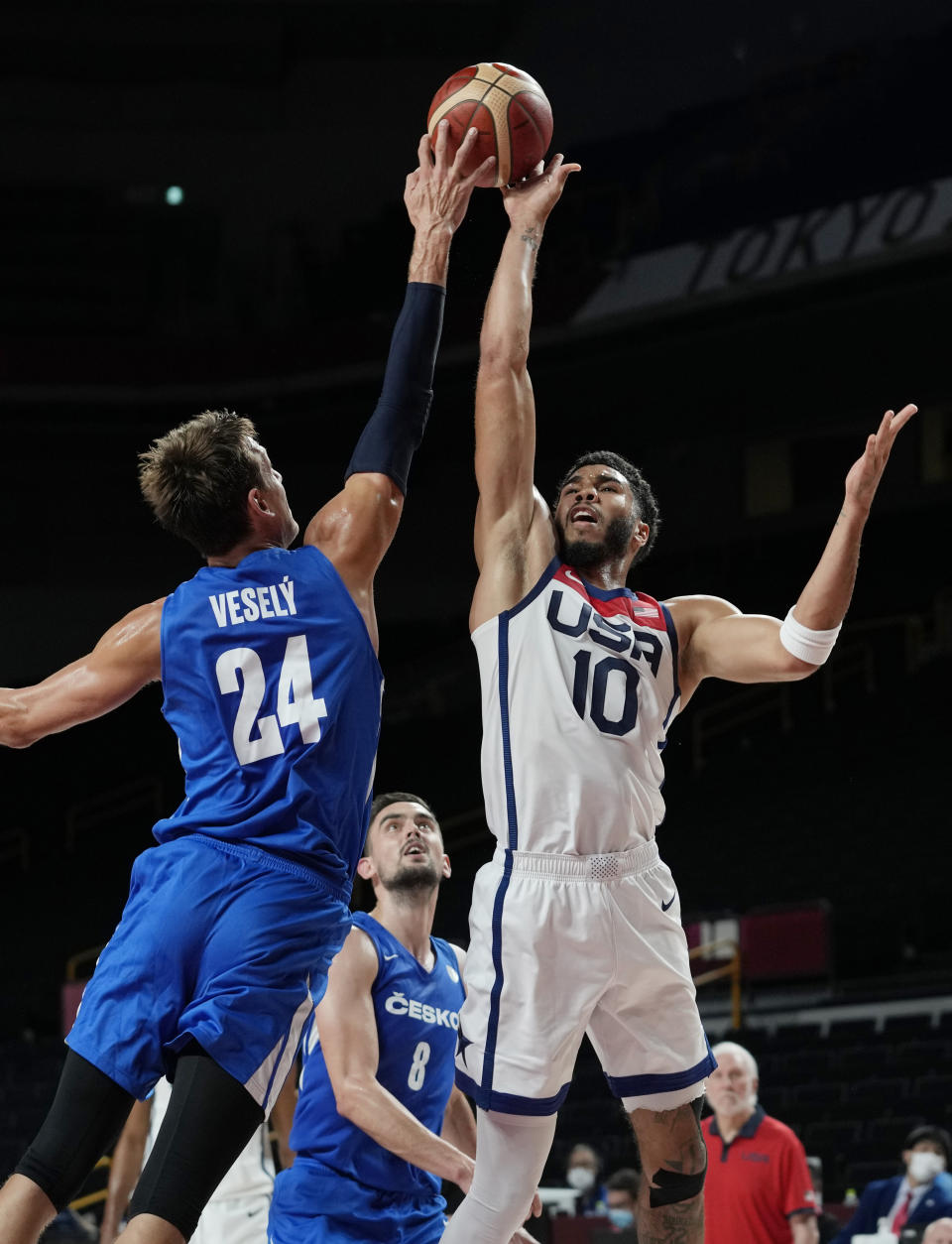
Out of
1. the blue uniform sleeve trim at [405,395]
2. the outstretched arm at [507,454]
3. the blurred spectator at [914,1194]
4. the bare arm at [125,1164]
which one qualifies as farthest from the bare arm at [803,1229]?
the blue uniform sleeve trim at [405,395]

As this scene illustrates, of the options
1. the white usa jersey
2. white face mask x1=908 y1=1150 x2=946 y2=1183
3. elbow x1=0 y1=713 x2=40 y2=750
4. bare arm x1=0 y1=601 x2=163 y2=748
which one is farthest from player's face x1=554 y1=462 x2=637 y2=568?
white face mask x1=908 y1=1150 x2=946 y2=1183

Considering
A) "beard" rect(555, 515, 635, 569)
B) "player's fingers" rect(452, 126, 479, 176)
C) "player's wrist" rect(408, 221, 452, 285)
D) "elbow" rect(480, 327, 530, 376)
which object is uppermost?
"player's fingers" rect(452, 126, 479, 176)

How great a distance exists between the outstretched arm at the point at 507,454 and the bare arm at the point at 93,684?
1227 mm

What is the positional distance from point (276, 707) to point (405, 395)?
0.93 metres

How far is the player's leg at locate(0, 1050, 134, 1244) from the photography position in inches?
132

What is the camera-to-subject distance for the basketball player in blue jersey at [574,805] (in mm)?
4484

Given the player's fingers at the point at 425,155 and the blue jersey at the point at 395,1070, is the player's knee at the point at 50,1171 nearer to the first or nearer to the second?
the blue jersey at the point at 395,1070

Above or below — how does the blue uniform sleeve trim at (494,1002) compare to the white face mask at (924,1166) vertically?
above

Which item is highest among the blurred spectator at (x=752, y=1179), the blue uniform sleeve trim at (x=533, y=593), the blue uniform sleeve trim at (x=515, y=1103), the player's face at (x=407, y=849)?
the blue uniform sleeve trim at (x=533, y=593)

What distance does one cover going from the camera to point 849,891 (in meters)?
18.5

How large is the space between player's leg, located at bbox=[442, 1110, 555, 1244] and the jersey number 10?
141 centimetres

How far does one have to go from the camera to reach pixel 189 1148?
341 centimetres

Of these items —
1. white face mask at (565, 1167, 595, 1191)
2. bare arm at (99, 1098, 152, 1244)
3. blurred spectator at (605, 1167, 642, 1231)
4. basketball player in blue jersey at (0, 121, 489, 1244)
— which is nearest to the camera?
basketball player in blue jersey at (0, 121, 489, 1244)

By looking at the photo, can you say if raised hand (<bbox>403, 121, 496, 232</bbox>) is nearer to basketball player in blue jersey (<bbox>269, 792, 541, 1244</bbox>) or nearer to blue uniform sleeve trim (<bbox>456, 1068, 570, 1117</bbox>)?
basketball player in blue jersey (<bbox>269, 792, 541, 1244</bbox>)
